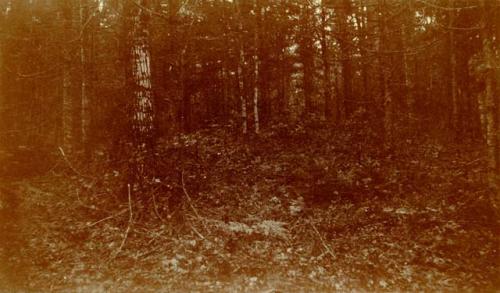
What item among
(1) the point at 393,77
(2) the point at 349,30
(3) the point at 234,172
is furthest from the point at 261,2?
(3) the point at 234,172

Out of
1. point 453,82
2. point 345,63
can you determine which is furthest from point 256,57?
point 453,82

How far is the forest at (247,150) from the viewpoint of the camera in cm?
629

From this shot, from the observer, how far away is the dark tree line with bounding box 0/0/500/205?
1300 centimetres

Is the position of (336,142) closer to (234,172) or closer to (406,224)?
(234,172)

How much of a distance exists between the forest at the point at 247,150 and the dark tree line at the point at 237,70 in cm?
10

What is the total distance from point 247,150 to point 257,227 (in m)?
4.43

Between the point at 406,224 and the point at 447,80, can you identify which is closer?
the point at 406,224

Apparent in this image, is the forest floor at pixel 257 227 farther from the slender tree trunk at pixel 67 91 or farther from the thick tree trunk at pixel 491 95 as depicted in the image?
the slender tree trunk at pixel 67 91

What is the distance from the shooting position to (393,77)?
15.8m

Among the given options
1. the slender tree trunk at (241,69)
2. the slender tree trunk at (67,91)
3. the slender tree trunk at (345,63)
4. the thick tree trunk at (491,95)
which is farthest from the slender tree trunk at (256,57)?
the thick tree trunk at (491,95)

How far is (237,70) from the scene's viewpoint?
15.6 metres

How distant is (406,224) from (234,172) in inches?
186

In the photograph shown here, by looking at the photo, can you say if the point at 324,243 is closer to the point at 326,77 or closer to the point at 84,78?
the point at 326,77

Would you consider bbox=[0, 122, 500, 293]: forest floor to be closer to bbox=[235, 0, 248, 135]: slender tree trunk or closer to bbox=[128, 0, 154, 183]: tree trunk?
bbox=[128, 0, 154, 183]: tree trunk
